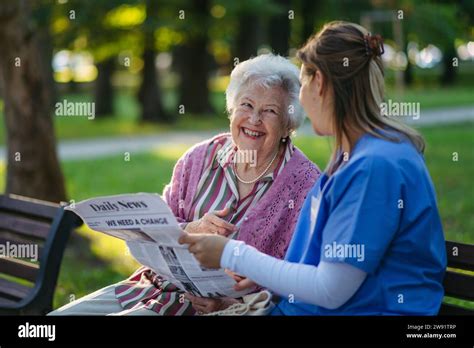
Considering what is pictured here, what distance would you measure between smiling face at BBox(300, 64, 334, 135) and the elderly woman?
0.72 metres

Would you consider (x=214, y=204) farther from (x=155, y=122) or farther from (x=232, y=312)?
(x=155, y=122)

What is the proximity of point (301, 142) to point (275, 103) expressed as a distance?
12865mm

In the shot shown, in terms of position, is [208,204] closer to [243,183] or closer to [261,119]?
[243,183]

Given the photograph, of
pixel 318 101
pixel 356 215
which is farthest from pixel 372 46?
pixel 356 215

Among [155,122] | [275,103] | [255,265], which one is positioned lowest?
[155,122]

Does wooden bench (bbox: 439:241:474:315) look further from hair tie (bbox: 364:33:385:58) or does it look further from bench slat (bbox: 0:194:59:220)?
bench slat (bbox: 0:194:59:220)

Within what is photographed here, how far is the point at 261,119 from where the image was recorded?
146 inches

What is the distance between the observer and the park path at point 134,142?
16580mm

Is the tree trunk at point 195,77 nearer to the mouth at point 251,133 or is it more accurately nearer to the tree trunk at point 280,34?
the tree trunk at point 280,34

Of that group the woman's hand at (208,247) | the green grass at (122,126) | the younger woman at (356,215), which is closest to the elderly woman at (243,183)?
the woman's hand at (208,247)

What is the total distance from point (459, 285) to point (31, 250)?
8.26 feet

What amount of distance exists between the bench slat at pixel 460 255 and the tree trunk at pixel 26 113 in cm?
552

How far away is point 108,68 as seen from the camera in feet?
93.1
